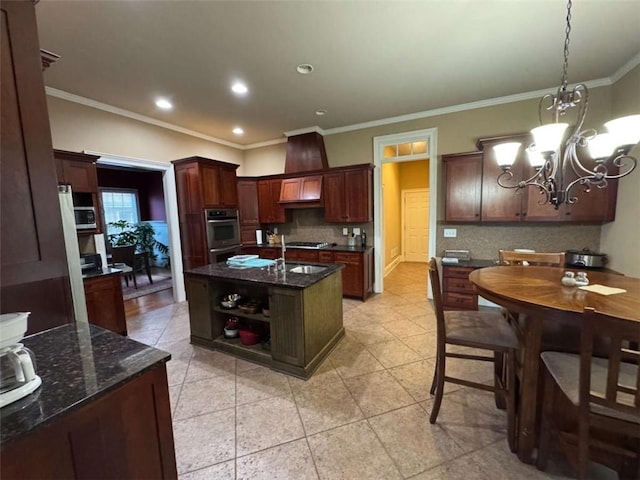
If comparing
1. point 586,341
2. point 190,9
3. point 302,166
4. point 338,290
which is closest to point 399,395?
point 338,290

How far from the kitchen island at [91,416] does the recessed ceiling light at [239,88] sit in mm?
3002

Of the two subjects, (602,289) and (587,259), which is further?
(587,259)

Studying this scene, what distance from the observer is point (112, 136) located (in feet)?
12.2

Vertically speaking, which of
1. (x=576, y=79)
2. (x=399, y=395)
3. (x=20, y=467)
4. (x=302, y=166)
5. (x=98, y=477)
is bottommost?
Answer: (x=399, y=395)

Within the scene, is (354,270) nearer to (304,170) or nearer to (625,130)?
(304,170)

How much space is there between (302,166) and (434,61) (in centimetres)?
276

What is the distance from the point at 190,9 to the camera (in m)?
1.99

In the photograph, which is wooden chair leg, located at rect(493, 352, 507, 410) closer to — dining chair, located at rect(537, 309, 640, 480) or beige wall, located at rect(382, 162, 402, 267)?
dining chair, located at rect(537, 309, 640, 480)

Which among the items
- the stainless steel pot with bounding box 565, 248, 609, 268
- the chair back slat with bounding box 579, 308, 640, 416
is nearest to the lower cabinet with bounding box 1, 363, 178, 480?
the chair back slat with bounding box 579, 308, 640, 416

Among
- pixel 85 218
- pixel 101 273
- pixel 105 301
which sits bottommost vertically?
pixel 105 301

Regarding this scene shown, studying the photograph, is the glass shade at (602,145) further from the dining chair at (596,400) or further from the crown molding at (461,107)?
the crown molding at (461,107)

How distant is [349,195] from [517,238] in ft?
8.49

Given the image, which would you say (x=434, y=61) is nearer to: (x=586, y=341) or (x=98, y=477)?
(x=586, y=341)

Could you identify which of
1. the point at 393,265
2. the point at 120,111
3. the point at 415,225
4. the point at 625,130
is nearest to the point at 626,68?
the point at 625,130
